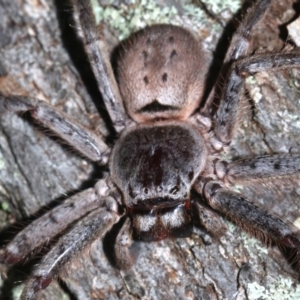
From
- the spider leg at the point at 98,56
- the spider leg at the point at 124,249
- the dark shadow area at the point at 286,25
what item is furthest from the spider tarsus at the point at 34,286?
the dark shadow area at the point at 286,25

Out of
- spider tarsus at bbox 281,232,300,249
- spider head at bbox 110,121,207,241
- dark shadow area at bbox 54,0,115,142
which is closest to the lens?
spider tarsus at bbox 281,232,300,249

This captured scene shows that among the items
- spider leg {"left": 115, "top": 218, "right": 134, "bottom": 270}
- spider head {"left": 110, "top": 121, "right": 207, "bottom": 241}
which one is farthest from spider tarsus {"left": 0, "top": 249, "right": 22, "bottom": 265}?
spider head {"left": 110, "top": 121, "right": 207, "bottom": 241}

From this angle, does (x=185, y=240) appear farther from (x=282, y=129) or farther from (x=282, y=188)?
(x=282, y=129)

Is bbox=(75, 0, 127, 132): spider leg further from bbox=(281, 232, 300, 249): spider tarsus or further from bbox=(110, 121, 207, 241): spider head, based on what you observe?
bbox=(281, 232, 300, 249): spider tarsus

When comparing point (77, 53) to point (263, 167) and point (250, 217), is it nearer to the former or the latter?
point (263, 167)

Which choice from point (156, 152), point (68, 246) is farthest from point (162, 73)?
point (68, 246)

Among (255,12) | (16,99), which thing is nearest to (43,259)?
(16,99)
